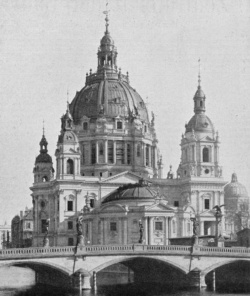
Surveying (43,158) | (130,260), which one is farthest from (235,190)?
(130,260)

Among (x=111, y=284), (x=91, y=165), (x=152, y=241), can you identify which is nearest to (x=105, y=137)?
(x=91, y=165)

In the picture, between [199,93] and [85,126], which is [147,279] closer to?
[199,93]

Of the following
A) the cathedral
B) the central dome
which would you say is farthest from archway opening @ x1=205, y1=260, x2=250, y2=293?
the central dome

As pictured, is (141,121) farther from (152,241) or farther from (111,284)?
(111,284)

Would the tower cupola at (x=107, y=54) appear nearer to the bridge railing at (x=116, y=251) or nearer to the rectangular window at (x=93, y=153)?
the rectangular window at (x=93, y=153)

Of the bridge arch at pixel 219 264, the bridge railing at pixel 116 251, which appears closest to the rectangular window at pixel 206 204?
the bridge railing at pixel 116 251

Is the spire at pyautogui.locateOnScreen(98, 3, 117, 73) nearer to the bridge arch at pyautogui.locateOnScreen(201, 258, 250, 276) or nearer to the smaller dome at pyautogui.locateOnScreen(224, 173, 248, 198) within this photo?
the smaller dome at pyautogui.locateOnScreen(224, 173, 248, 198)
